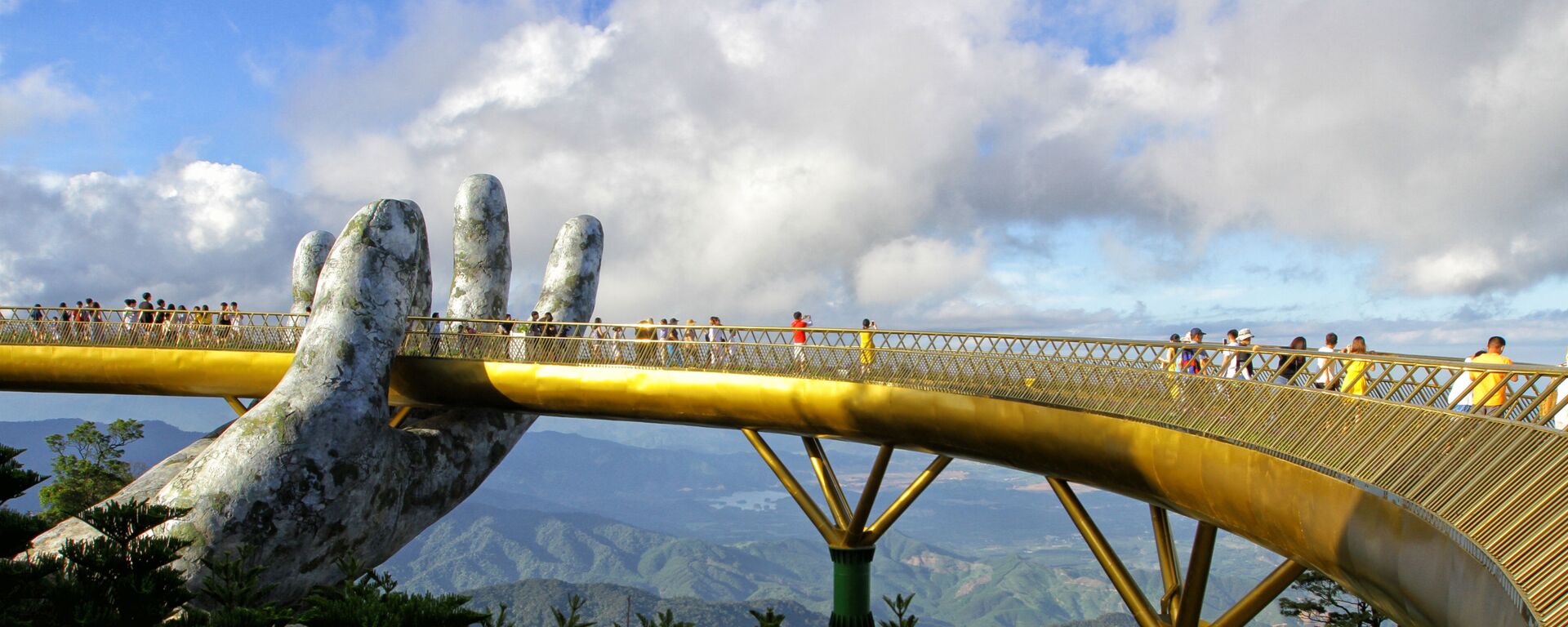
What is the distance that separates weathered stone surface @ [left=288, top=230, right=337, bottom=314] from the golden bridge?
381 centimetres

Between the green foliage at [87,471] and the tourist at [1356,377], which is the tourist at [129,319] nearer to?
the green foliage at [87,471]

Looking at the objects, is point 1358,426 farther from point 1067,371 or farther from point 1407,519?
point 1067,371

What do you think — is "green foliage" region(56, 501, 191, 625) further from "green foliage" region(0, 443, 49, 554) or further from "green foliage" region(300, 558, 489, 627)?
"green foliage" region(300, 558, 489, 627)

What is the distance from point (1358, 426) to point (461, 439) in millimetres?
16234

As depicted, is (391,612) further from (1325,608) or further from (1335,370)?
(1325,608)

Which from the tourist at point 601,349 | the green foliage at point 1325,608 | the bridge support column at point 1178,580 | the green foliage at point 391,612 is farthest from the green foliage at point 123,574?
the green foliage at point 1325,608

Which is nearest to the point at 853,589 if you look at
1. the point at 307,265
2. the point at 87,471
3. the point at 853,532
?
the point at 853,532

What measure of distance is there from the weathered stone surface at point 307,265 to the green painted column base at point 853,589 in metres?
15.4

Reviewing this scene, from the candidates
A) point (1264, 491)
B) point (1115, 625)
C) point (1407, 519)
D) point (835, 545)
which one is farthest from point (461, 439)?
point (1115, 625)

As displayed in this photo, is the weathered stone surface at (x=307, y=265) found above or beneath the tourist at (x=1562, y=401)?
above

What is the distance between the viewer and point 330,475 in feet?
51.6

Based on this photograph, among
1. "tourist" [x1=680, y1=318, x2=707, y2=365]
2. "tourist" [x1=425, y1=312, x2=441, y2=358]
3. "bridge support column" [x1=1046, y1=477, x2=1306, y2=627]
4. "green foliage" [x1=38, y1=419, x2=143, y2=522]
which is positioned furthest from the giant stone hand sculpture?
"green foliage" [x1=38, y1=419, x2=143, y2=522]

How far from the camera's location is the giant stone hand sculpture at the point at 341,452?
1488 cm

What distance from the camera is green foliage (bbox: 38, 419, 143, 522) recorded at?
35938mm
